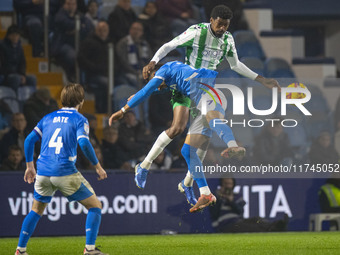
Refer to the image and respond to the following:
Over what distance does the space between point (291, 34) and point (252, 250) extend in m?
8.47

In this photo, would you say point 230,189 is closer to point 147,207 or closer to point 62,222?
point 147,207

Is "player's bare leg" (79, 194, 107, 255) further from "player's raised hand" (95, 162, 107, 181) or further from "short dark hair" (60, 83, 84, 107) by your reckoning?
"short dark hair" (60, 83, 84, 107)

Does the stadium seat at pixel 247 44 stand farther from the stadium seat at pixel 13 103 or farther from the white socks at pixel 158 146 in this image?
the white socks at pixel 158 146

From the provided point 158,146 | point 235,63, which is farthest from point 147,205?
point 235,63

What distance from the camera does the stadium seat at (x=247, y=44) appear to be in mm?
17703

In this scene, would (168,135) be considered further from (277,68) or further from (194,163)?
(277,68)

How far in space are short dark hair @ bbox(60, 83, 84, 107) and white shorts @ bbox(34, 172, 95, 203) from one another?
74 centimetres

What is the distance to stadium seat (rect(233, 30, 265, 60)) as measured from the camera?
17703mm

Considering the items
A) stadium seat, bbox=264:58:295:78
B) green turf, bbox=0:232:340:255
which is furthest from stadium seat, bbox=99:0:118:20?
green turf, bbox=0:232:340:255

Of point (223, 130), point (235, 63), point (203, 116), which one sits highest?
point (235, 63)

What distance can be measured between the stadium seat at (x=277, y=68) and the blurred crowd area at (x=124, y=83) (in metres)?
0.02

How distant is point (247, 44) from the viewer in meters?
17.8

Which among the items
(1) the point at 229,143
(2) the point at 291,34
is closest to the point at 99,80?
(2) the point at 291,34

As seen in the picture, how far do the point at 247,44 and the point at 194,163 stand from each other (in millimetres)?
6958
